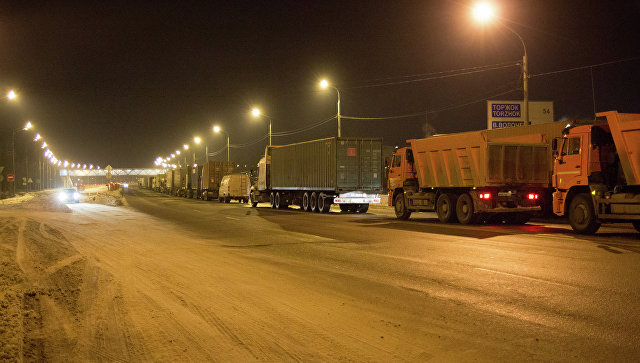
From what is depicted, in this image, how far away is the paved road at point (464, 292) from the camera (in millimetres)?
4988

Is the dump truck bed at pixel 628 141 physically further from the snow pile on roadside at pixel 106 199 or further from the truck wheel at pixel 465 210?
the snow pile on roadside at pixel 106 199

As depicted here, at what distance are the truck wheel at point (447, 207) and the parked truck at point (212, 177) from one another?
1357 inches

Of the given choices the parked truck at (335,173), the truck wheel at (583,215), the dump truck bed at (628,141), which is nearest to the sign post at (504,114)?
the parked truck at (335,173)

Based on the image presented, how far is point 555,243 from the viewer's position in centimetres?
1271

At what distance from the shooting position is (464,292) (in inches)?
290

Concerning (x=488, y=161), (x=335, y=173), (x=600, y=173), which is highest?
(x=488, y=161)

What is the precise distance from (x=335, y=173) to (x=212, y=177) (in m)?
28.1

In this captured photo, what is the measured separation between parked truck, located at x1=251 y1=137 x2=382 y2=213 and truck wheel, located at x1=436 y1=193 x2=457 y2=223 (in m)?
6.74

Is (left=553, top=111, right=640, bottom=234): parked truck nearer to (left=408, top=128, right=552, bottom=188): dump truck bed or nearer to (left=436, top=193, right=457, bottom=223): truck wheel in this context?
(left=408, top=128, right=552, bottom=188): dump truck bed

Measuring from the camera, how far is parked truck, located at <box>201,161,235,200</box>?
51.8m

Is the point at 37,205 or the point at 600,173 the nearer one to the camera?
the point at 600,173

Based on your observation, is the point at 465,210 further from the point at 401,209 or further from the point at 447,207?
the point at 401,209

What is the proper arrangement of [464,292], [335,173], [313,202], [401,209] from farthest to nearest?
[313,202], [335,173], [401,209], [464,292]

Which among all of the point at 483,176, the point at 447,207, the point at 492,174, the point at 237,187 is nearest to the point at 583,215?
the point at 492,174
